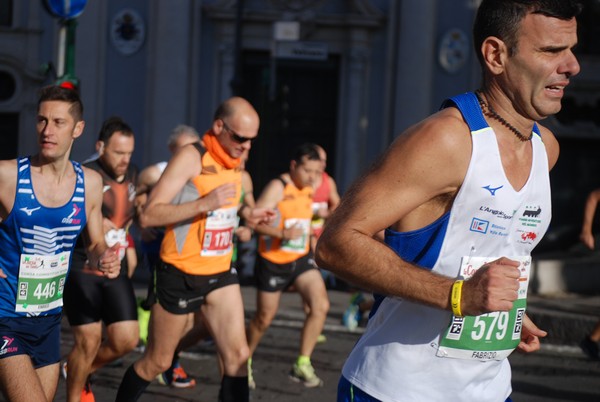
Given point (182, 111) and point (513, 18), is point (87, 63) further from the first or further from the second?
point (513, 18)

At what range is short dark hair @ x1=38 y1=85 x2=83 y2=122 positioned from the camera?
5348 mm

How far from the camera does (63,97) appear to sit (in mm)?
5359

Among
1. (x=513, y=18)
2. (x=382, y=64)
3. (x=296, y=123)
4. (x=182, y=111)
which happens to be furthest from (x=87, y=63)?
(x=513, y=18)

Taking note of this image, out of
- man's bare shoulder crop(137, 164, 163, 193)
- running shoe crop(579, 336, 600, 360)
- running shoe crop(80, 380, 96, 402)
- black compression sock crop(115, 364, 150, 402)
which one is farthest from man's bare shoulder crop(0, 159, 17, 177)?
running shoe crop(579, 336, 600, 360)

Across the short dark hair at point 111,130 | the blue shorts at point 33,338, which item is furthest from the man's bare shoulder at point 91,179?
the short dark hair at point 111,130

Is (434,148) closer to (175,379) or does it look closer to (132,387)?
(132,387)

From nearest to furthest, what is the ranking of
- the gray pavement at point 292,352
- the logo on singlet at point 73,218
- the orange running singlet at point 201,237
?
the logo on singlet at point 73,218 < the orange running singlet at point 201,237 < the gray pavement at point 292,352

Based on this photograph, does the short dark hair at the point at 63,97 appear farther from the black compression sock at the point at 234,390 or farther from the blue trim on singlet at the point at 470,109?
the blue trim on singlet at the point at 470,109

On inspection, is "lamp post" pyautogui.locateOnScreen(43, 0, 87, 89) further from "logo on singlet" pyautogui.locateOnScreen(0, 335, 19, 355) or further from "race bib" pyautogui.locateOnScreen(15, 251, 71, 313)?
"logo on singlet" pyautogui.locateOnScreen(0, 335, 19, 355)

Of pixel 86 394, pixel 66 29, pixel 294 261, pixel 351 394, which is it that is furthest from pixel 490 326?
pixel 66 29

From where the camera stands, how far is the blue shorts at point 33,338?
4902 mm

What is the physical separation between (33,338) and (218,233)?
1.71 meters

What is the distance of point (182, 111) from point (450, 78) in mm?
4931

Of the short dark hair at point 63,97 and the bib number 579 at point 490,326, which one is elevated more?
the short dark hair at point 63,97
